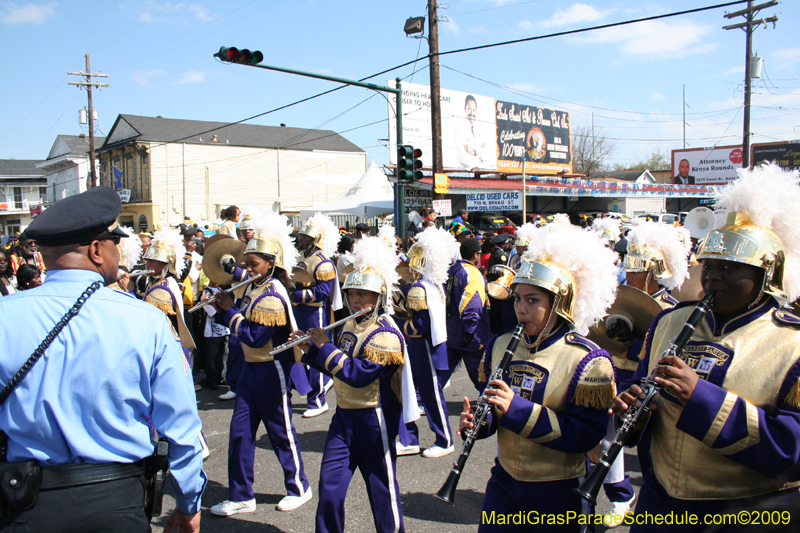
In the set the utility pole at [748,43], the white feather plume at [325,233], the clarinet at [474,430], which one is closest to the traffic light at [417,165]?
the white feather plume at [325,233]

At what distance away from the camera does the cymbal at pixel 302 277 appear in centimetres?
730

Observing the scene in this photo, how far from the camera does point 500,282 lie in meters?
6.73

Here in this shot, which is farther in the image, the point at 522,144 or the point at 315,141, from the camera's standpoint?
the point at 315,141

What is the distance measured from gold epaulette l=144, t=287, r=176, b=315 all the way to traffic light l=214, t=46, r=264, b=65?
19.2 ft

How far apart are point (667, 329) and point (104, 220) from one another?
2442mm

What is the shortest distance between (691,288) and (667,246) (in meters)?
0.41

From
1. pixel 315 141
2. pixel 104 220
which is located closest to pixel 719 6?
pixel 104 220

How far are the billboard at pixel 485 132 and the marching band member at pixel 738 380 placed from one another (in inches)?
811

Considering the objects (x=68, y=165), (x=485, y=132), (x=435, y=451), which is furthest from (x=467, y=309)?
(x=68, y=165)

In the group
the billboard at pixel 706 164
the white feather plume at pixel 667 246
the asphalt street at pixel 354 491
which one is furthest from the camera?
the billboard at pixel 706 164

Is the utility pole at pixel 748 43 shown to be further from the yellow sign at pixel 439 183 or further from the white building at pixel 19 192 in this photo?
the white building at pixel 19 192

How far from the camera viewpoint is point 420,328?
5.68 m

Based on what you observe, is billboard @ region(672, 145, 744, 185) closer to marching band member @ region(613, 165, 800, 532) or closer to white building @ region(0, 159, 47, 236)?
marching band member @ region(613, 165, 800, 532)

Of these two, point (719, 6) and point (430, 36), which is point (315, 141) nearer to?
point (430, 36)
